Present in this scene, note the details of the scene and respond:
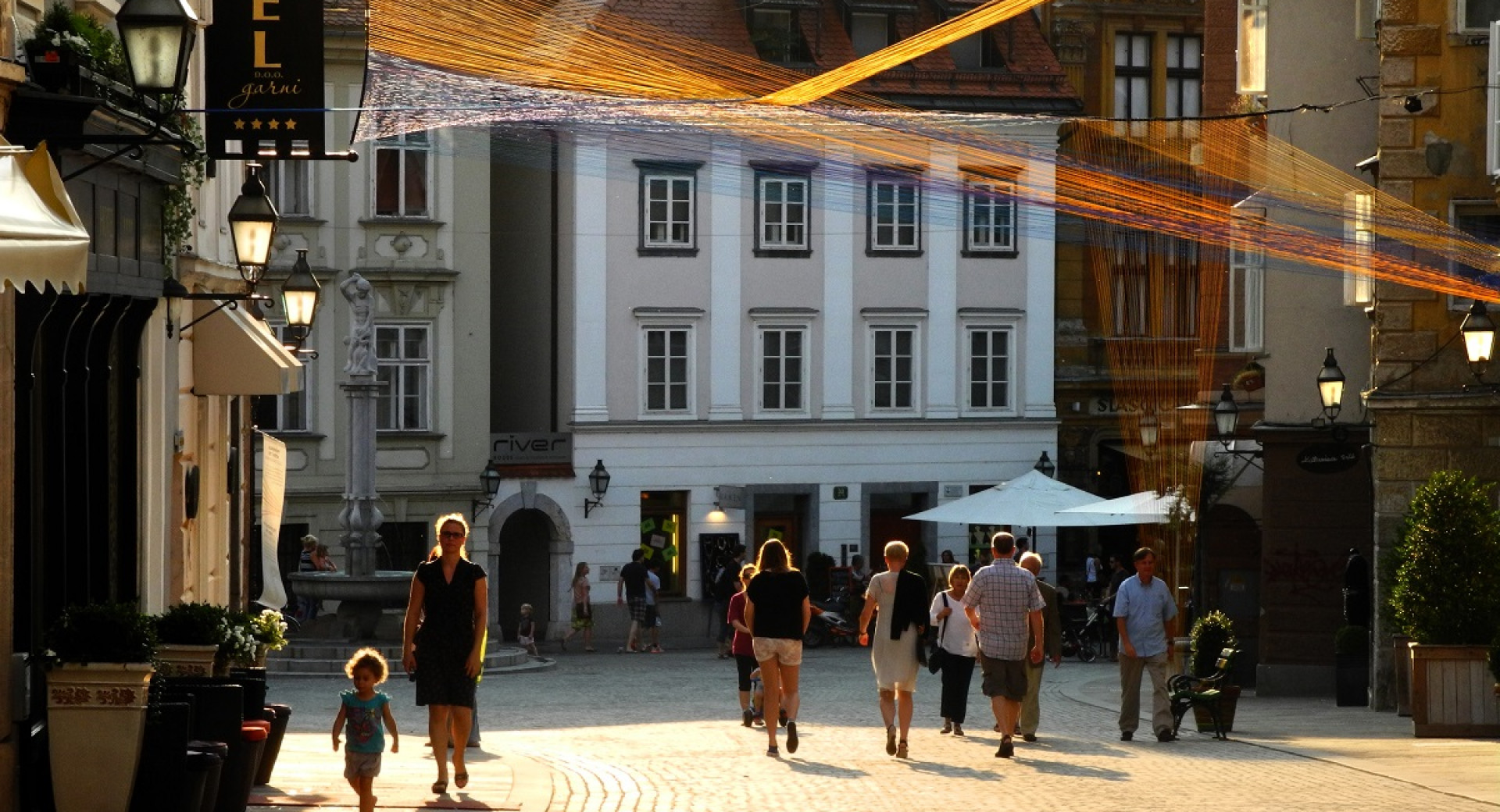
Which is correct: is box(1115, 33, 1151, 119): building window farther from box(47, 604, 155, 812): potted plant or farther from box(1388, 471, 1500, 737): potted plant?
box(47, 604, 155, 812): potted plant

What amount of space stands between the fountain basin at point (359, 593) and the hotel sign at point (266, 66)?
17.0 meters

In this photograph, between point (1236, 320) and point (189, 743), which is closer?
point (189, 743)

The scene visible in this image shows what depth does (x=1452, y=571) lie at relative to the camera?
20.6 metres

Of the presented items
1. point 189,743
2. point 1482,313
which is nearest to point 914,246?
point 1482,313

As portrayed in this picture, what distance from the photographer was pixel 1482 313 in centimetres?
2205

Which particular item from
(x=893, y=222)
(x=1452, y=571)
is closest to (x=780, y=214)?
(x=893, y=222)

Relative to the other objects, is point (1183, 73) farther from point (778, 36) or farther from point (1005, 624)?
point (1005, 624)

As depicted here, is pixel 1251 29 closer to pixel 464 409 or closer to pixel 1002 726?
pixel 1002 726

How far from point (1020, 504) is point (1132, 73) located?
13855mm

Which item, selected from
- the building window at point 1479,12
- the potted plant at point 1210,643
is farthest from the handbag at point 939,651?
the building window at point 1479,12

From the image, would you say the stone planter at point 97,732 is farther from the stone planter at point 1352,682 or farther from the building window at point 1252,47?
the building window at point 1252,47

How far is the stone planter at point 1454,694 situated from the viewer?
20.1 metres

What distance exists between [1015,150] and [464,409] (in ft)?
83.7

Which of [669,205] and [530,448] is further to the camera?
[669,205]
